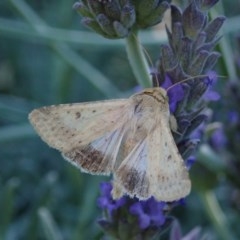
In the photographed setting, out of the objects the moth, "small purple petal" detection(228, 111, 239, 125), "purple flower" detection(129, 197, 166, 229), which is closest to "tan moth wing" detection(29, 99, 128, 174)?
the moth

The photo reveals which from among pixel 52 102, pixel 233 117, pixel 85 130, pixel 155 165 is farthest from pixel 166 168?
pixel 52 102

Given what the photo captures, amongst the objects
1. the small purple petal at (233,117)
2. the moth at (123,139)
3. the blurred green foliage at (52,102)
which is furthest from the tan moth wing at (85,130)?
the small purple petal at (233,117)

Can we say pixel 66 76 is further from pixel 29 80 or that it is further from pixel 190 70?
pixel 190 70

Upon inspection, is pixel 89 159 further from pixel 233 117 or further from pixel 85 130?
pixel 233 117

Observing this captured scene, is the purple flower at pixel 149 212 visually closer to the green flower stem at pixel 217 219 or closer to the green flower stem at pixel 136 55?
the green flower stem at pixel 136 55

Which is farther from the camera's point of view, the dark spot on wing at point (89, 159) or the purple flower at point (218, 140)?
the purple flower at point (218, 140)

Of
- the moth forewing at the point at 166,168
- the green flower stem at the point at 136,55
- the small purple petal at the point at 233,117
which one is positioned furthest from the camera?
the small purple petal at the point at 233,117

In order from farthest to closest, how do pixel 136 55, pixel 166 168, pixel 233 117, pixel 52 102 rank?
pixel 52 102, pixel 233 117, pixel 136 55, pixel 166 168
